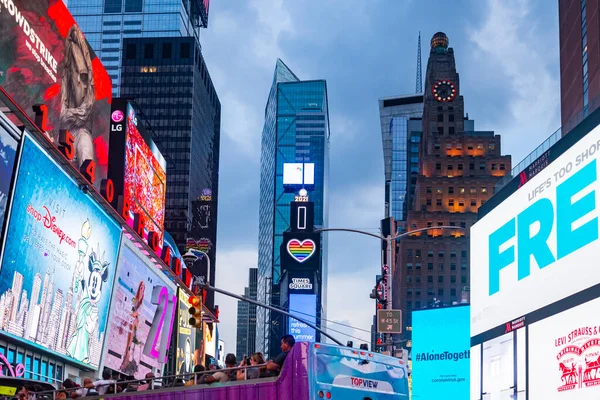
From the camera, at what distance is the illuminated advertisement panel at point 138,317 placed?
63.7 meters

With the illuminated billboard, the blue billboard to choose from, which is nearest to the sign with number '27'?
the illuminated billboard

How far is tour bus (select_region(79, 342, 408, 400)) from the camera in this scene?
53.6ft

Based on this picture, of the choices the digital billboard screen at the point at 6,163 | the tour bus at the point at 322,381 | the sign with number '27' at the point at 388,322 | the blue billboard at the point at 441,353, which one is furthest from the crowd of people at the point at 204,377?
the blue billboard at the point at 441,353

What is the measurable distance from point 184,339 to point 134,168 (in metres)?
24.9

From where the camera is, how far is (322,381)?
16453mm

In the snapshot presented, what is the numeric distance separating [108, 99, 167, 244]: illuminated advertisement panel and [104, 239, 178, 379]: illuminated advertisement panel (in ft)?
11.6

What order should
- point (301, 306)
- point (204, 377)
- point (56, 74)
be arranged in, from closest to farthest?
point (204, 377)
point (56, 74)
point (301, 306)

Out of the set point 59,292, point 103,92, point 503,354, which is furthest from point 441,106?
point 503,354

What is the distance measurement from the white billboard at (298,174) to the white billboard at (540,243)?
405ft

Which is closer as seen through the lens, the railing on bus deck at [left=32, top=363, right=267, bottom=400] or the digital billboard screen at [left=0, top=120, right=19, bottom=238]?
the railing on bus deck at [left=32, top=363, right=267, bottom=400]

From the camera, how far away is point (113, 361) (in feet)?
213

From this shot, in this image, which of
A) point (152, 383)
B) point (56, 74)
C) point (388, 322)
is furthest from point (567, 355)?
point (56, 74)

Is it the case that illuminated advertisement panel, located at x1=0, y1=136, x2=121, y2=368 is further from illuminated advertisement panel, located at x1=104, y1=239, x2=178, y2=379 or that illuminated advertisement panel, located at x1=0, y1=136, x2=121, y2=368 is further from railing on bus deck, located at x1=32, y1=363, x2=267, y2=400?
railing on bus deck, located at x1=32, y1=363, x2=267, y2=400

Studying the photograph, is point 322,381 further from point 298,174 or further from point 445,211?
point 445,211
